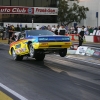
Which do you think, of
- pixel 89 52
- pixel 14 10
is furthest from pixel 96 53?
pixel 14 10

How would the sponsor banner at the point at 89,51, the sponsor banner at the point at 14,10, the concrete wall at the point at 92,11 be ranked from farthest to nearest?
the concrete wall at the point at 92,11
the sponsor banner at the point at 14,10
the sponsor banner at the point at 89,51

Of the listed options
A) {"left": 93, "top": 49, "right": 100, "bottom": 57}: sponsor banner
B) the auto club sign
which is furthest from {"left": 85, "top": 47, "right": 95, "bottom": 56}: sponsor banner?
the auto club sign

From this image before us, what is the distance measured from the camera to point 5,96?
25.7ft

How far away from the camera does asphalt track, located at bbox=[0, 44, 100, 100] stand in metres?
8.04

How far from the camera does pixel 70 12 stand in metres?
62.2

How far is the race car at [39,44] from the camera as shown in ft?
46.2

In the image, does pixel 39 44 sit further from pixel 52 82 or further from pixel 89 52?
pixel 89 52

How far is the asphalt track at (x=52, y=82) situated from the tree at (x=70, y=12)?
4785 cm

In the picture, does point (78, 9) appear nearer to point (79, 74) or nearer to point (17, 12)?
point (17, 12)

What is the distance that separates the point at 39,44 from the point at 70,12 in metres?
48.9

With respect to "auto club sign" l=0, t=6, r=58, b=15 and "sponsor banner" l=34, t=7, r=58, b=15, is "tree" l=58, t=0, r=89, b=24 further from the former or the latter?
"auto club sign" l=0, t=6, r=58, b=15

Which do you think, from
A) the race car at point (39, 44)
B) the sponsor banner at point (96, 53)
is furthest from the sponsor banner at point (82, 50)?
the race car at point (39, 44)

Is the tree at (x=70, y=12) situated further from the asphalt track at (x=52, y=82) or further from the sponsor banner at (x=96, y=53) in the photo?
the asphalt track at (x=52, y=82)

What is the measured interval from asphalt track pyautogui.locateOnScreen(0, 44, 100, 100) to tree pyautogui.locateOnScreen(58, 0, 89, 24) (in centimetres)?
4785
